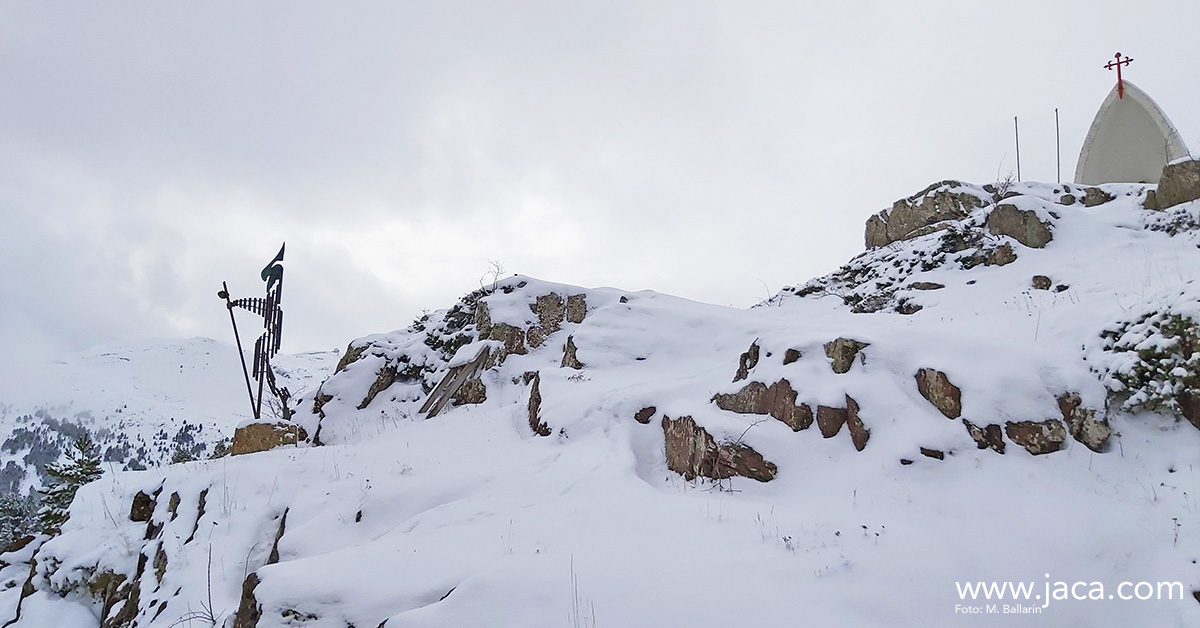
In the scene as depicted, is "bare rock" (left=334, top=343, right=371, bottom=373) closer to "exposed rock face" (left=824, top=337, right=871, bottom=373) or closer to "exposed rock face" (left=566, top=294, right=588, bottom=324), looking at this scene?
"exposed rock face" (left=566, top=294, right=588, bottom=324)

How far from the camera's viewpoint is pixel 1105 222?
40.1ft

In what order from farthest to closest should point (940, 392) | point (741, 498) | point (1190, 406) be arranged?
point (940, 392) → point (741, 498) → point (1190, 406)

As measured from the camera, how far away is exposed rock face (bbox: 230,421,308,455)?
35.8 ft

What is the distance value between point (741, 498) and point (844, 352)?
2.09 meters

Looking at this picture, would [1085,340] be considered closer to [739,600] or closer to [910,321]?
[910,321]

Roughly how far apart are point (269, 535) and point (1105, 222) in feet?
52.4

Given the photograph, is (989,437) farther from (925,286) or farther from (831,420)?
(925,286)

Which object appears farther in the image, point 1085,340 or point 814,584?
point 1085,340

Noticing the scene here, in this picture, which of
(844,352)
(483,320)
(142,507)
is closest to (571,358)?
(483,320)

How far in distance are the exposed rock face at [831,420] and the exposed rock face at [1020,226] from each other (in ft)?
31.7

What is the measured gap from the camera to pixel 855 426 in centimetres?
545

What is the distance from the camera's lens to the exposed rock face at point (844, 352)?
239 inches

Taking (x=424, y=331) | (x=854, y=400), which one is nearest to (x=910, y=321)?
(x=854, y=400)

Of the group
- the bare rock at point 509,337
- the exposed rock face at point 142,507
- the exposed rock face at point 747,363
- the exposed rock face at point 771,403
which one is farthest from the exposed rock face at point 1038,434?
the exposed rock face at point 142,507
